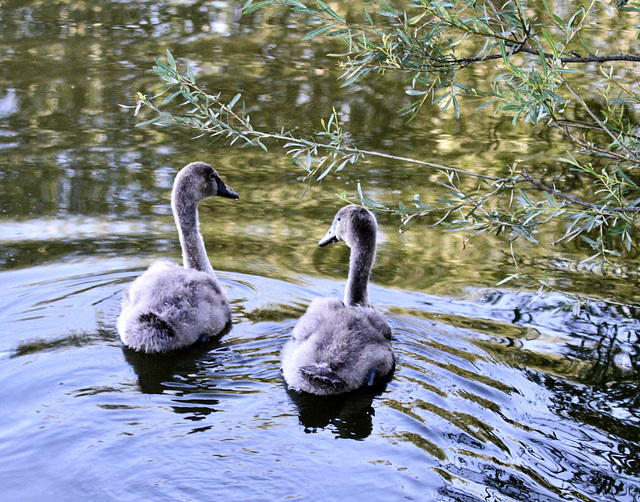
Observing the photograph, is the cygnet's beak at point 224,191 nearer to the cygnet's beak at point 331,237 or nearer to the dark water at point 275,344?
the dark water at point 275,344

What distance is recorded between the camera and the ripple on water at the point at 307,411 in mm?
4414

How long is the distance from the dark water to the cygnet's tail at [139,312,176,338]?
21cm

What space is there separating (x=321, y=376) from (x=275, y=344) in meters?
0.96

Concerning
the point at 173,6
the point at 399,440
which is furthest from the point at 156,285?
the point at 173,6

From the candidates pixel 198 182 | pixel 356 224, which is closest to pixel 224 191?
pixel 198 182

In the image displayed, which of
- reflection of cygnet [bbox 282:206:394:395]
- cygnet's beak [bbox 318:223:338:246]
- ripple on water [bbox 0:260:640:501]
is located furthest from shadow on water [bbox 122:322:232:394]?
cygnet's beak [bbox 318:223:338:246]

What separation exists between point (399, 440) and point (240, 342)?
181 centimetres

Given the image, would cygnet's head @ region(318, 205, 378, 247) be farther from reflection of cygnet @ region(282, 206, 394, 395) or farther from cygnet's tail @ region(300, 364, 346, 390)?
cygnet's tail @ region(300, 364, 346, 390)

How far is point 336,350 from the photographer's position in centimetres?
553

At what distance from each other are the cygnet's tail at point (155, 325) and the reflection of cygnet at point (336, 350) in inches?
32.9

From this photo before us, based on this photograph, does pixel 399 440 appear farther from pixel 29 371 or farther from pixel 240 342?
pixel 29 371

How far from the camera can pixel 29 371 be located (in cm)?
559

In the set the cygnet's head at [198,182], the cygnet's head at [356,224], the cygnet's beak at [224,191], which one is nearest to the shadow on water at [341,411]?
the cygnet's head at [356,224]

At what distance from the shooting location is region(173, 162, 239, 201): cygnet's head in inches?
285
